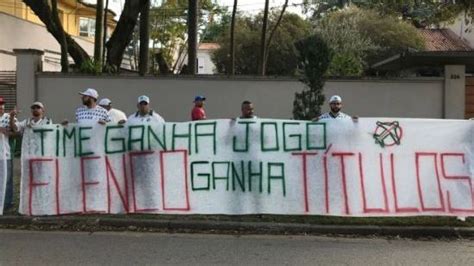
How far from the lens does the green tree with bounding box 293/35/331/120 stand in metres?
12.3

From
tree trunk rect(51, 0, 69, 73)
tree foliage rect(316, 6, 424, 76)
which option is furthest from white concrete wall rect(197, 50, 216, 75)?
tree trunk rect(51, 0, 69, 73)

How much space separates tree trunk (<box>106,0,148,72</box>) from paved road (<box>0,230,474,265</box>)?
1187cm

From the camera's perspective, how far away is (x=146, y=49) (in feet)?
71.1

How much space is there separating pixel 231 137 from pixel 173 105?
28.1ft

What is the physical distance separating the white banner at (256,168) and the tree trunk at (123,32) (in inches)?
429

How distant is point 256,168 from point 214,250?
5.73ft

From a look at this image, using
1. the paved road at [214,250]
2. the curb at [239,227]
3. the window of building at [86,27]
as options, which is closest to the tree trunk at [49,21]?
the curb at [239,227]

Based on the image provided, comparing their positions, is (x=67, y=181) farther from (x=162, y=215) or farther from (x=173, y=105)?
(x=173, y=105)

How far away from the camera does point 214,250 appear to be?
7.39 meters

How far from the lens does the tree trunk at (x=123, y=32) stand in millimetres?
19578

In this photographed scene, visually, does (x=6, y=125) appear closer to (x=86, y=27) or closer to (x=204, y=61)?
(x=86, y=27)

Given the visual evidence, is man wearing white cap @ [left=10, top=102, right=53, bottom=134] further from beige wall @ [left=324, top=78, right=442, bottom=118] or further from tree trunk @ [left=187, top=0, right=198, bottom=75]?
tree trunk @ [left=187, top=0, right=198, bottom=75]

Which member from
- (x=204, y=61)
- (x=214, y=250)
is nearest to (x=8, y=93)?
(x=214, y=250)

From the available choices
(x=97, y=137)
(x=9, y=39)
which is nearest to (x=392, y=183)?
(x=97, y=137)
